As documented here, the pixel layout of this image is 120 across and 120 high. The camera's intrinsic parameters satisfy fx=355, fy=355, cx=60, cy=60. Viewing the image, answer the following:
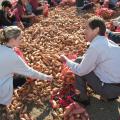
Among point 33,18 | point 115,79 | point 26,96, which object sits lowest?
point 33,18

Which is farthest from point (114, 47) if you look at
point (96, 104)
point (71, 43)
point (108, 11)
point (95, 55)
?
point (108, 11)

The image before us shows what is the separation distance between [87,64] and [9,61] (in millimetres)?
980

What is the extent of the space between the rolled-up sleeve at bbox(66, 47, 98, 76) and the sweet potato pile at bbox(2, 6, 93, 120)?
64 centimetres

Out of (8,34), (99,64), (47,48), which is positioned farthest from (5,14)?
(99,64)

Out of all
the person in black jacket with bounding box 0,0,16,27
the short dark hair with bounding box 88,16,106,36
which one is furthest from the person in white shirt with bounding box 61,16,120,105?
the person in black jacket with bounding box 0,0,16,27

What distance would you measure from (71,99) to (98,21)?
1.23 meters

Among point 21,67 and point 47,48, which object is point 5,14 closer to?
point 47,48

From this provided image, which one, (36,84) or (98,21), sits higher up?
(98,21)

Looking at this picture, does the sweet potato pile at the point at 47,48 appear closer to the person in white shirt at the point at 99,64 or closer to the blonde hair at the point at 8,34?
the person in white shirt at the point at 99,64

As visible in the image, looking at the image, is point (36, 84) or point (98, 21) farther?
point (36, 84)

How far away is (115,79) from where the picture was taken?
4.60 metres

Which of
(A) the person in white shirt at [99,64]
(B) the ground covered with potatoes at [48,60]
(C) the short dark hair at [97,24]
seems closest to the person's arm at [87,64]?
(A) the person in white shirt at [99,64]

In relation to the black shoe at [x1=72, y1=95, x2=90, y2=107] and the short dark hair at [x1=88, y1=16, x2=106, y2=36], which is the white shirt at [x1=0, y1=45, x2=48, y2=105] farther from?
the short dark hair at [x1=88, y1=16, x2=106, y2=36]

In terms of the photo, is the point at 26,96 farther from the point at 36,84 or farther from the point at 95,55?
the point at 95,55
